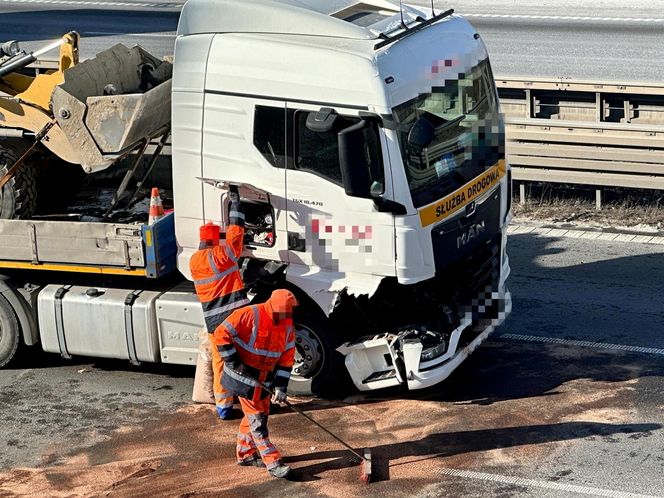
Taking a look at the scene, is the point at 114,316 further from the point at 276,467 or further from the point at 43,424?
the point at 276,467

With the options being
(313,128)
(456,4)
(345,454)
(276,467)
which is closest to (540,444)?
(345,454)

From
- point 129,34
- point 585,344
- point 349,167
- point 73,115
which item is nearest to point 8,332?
point 73,115

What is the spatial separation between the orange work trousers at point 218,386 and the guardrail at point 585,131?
6207mm

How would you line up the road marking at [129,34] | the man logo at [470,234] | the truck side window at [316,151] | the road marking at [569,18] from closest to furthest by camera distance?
the truck side window at [316,151] < the man logo at [470,234] < the road marking at [569,18] < the road marking at [129,34]

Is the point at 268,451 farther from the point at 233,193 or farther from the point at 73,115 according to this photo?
the point at 73,115

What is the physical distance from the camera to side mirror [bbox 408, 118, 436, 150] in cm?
846

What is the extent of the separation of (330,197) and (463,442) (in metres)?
2.10

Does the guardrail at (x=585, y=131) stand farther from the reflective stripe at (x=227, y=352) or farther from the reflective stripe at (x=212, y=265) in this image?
the reflective stripe at (x=227, y=352)

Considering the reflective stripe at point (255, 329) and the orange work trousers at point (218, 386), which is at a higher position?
the reflective stripe at point (255, 329)

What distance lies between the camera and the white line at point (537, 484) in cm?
762

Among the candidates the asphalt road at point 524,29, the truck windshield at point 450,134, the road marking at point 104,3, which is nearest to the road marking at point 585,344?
the truck windshield at point 450,134

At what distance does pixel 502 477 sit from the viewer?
7.94 meters

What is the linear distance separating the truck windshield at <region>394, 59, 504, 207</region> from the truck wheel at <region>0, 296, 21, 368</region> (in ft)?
12.9

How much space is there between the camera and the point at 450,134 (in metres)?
8.95
